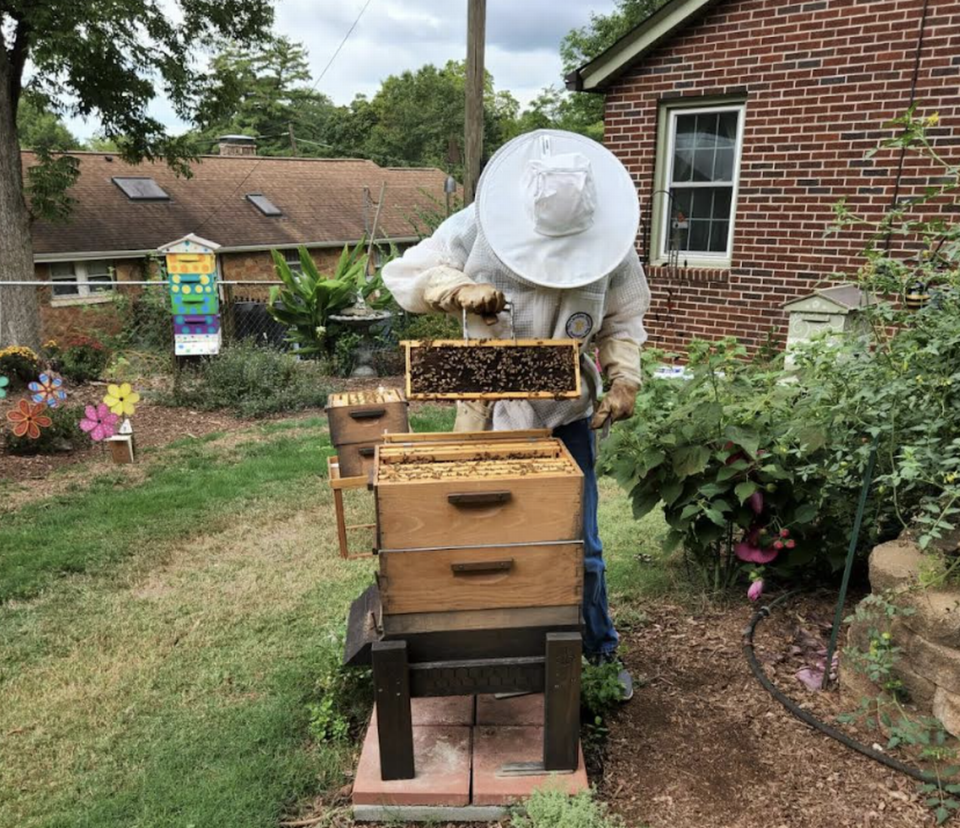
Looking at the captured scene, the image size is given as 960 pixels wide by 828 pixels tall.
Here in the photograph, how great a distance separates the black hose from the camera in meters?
2.13

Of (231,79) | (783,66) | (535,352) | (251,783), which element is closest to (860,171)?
(783,66)

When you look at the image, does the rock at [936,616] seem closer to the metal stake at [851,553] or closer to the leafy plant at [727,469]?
the metal stake at [851,553]

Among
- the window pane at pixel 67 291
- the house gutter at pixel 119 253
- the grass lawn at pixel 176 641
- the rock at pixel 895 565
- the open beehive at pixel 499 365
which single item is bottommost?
the grass lawn at pixel 176 641

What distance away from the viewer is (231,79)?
1073 centimetres

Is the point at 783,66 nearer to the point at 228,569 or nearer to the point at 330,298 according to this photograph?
the point at 330,298

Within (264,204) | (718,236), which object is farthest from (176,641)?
(264,204)

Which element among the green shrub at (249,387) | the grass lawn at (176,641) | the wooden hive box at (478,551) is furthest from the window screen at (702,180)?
the wooden hive box at (478,551)

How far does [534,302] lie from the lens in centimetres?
232

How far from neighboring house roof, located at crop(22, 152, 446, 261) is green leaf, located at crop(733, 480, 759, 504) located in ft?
46.8

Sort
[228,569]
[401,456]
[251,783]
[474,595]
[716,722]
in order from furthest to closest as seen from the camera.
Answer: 1. [228,569]
2. [716,722]
3. [251,783]
4. [401,456]
5. [474,595]

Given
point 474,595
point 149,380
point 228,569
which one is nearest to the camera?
point 474,595

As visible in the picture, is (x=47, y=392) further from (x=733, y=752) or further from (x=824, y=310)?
(x=824, y=310)

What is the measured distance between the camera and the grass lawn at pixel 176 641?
229 centimetres

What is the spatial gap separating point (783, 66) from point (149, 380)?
24.3 ft
